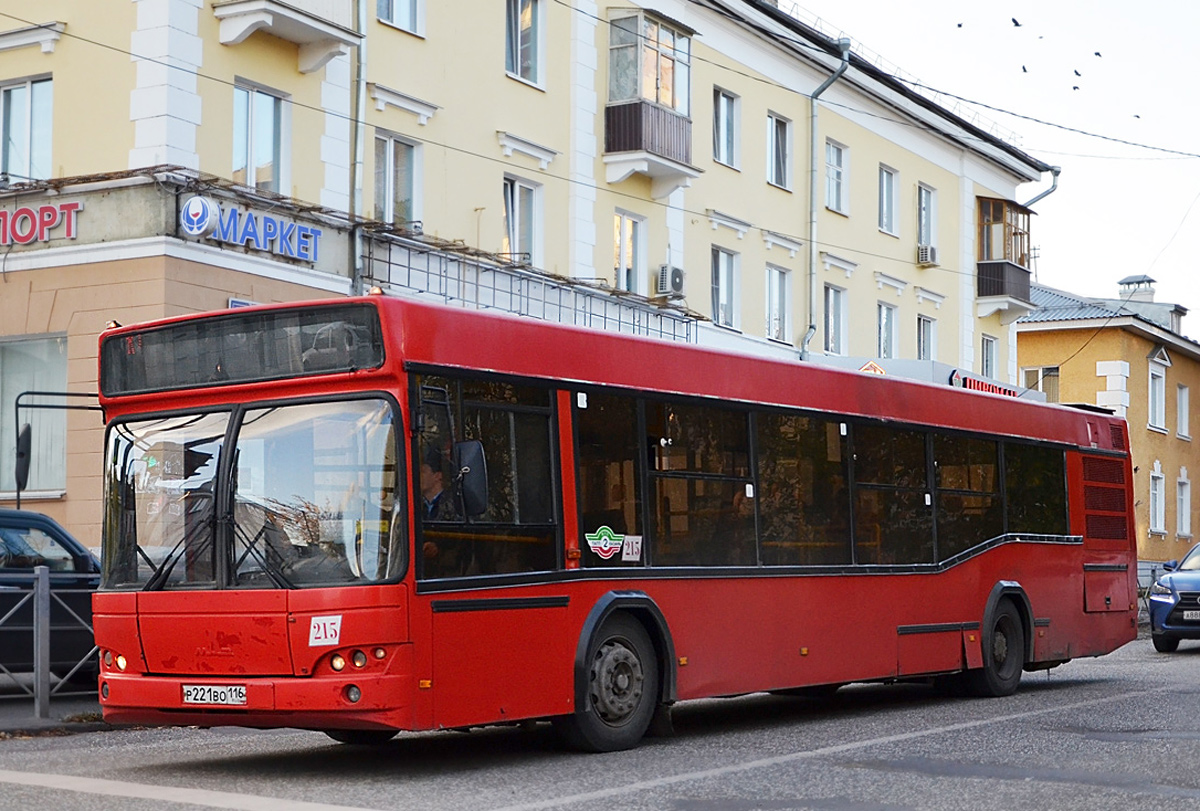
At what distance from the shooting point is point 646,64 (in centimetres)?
2842

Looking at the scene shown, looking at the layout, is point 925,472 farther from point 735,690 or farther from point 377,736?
point 377,736

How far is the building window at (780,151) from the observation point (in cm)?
3341

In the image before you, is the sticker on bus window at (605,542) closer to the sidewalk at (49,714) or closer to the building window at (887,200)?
the sidewalk at (49,714)

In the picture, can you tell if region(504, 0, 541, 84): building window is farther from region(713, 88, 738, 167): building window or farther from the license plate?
the license plate

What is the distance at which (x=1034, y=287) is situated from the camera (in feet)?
187

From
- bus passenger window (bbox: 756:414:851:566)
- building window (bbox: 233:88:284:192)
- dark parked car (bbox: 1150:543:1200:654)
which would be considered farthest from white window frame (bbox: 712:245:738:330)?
bus passenger window (bbox: 756:414:851:566)

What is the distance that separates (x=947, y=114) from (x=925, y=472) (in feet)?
85.5

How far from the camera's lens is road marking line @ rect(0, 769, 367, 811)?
334 inches

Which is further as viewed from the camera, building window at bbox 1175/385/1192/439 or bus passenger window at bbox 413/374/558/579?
building window at bbox 1175/385/1192/439

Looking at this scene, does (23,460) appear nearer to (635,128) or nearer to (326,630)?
(326,630)

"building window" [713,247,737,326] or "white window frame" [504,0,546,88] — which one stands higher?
"white window frame" [504,0,546,88]

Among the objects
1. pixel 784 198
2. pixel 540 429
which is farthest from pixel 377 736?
pixel 784 198

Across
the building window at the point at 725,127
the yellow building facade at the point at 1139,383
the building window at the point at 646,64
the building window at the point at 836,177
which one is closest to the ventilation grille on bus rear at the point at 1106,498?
the building window at the point at 646,64

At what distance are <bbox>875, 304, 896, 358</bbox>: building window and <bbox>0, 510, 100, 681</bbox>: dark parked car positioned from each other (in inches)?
940
